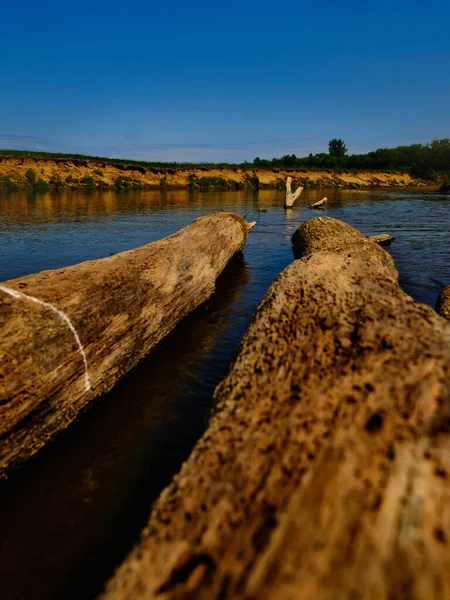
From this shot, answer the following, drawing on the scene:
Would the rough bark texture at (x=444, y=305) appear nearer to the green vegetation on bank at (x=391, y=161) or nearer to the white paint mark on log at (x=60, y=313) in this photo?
the white paint mark on log at (x=60, y=313)

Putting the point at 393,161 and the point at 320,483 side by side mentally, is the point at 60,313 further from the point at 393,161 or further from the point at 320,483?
the point at 393,161

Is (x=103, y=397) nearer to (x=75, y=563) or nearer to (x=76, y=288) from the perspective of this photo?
(x=76, y=288)

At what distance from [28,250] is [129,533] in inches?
338

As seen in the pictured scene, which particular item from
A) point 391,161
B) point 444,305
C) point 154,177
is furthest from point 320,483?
point 391,161

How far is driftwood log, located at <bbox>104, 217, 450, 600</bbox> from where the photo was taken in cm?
114

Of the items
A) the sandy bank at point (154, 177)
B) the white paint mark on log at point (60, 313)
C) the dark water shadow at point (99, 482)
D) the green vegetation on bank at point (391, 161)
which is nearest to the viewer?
the dark water shadow at point (99, 482)

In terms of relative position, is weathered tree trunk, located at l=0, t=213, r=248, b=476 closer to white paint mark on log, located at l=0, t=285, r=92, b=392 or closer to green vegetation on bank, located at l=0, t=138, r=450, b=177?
white paint mark on log, located at l=0, t=285, r=92, b=392

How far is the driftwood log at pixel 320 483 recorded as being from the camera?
114cm

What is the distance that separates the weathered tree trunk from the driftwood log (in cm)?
127

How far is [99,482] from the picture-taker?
2381 millimetres

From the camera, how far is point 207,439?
6.07ft

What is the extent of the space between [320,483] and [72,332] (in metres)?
2.19

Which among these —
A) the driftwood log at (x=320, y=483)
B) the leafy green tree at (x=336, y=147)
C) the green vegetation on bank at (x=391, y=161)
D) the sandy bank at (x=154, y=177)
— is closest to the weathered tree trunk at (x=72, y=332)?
the driftwood log at (x=320, y=483)

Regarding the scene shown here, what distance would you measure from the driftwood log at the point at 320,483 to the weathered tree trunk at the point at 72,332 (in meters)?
1.27
